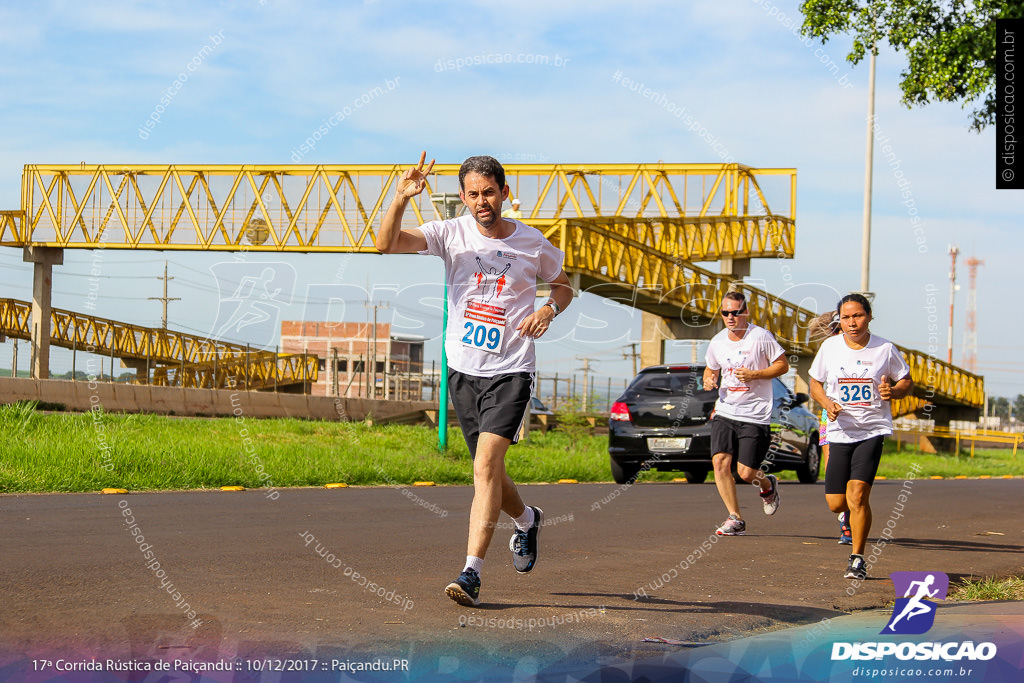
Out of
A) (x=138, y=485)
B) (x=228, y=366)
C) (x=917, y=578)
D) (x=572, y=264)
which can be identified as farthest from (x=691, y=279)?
(x=917, y=578)

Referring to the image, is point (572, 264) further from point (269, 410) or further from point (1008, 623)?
point (1008, 623)

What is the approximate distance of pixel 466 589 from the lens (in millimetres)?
5574

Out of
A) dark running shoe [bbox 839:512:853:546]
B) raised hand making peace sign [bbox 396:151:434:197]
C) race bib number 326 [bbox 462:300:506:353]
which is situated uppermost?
raised hand making peace sign [bbox 396:151:434:197]

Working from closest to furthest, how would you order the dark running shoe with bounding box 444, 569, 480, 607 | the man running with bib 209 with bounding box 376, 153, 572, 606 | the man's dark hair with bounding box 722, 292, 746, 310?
the dark running shoe with bounding box 444, 569, 480, 607 < the man running with bib 209 with bounding box 376, 153, 572, 606 < the man's dark hair with bounding box 722, 292, 746, 310

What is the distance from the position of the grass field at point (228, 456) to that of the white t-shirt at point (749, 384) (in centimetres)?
590

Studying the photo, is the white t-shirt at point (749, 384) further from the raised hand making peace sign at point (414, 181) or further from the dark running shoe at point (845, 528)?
the raised hand making peace sign at point (414, 181)

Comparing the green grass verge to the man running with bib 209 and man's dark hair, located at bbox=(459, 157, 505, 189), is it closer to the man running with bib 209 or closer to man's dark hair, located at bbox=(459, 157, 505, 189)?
the man running with bib 209

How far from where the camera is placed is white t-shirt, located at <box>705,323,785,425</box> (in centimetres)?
980

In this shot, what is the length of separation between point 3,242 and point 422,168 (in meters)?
44.4

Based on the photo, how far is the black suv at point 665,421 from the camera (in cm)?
1590

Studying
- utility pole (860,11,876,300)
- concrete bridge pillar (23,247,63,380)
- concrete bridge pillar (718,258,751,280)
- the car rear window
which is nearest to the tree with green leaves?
the car rear window

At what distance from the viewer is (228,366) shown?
1692 inches

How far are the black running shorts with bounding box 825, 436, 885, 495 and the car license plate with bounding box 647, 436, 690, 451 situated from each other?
7.74 meters

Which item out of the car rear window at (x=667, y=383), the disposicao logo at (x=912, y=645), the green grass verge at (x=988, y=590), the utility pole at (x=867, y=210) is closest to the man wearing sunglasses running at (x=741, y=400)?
the green grass verge at (x=988, y=590)
